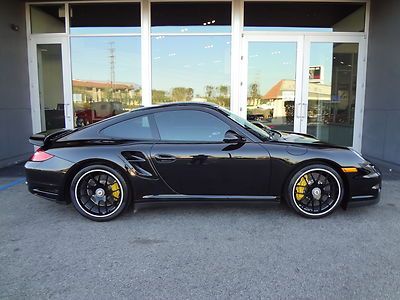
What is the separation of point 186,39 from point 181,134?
4.58 m

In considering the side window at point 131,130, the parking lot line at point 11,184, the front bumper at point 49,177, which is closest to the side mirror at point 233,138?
the side window at point 131,130

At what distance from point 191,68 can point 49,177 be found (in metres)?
4.97

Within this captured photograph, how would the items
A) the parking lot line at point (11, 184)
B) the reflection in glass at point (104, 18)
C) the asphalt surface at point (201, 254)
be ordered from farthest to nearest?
the reflection in glass at point (104, 18)
the parking lot line at point (11, 184)
the asphalt surface at point (201, 254)

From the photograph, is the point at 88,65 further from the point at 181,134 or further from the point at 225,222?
the point at 225,222

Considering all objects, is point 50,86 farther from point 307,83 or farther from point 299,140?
point 299,140

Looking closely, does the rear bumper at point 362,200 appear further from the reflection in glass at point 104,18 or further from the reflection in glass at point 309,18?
the reflection in glass at point 104,18

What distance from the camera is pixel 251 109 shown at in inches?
310

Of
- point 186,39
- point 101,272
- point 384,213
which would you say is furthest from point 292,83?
point 101,272

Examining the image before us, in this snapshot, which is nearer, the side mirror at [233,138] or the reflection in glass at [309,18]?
the side mirror at [233,138]

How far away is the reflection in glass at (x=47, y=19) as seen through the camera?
25.7ft

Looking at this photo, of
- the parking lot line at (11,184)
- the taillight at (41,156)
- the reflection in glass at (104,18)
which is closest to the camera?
→ the taillight at (41,156)

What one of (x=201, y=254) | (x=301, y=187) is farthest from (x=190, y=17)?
(x=201, y=254)

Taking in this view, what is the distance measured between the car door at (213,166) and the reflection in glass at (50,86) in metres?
5.30

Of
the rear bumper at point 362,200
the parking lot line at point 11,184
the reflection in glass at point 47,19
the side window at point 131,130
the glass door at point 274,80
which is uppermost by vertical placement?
the reflection in glass at point 47,19
